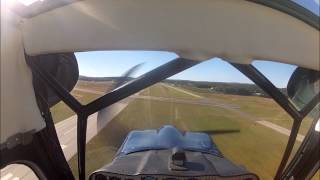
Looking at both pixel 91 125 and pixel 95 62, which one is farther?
pixel 91 125

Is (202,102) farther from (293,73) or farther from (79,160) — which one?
(79,160)

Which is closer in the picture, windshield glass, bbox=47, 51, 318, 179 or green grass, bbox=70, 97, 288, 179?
windshield glass, bbox=47, 51, 318, 179

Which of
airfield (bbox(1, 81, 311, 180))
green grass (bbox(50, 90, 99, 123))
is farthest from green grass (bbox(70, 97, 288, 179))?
green grass (bbox(50, 90, 99, 123))

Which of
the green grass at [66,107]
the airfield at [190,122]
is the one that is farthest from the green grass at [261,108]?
the green grass at [66,107]

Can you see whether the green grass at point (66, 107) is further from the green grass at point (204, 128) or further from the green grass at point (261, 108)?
the green grass at point (261, 108)

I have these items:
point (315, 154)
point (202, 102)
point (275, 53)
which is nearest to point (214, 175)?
point (202, 102)

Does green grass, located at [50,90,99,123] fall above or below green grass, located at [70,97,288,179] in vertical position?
above

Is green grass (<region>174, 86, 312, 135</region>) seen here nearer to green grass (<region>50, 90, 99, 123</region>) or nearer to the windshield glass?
the windshield glass

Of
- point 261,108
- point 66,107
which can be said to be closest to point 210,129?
point 261,108
